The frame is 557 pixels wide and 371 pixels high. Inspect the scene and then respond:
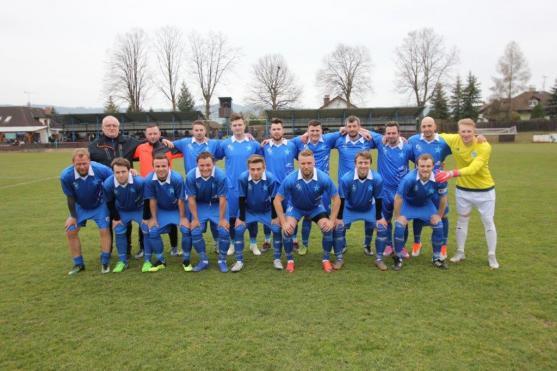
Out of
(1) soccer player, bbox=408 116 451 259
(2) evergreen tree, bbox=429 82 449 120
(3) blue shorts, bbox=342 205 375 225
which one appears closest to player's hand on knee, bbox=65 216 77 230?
(3) blue shorts, bbox=342 205 375 225

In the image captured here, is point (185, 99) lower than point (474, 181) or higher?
higher

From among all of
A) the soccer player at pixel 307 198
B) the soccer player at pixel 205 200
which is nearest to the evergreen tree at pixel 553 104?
the soccer player at pixel 307 198

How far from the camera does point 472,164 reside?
15.2 feet

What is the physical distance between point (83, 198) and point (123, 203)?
476mm

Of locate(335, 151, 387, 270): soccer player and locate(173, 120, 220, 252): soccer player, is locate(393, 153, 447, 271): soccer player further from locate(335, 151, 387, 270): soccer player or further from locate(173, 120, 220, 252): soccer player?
locate(173, 120, 220, 252): soccer player

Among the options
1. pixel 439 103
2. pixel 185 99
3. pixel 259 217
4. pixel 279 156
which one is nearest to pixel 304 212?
pixel 259 217

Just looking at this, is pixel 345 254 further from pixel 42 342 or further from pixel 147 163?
pixel 42 342

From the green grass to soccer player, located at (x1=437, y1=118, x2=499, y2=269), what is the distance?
370mm

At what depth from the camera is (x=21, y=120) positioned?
59688 millimetres

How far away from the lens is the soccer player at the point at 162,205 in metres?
4.74

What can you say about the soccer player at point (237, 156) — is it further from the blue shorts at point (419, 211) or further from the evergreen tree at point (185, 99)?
the evergreen tree at point (185, 99)

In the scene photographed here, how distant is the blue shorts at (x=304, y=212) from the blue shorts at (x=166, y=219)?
1480mm

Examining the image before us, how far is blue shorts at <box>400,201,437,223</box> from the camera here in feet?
16.1

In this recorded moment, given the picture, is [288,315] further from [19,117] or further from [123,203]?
[19,117]
